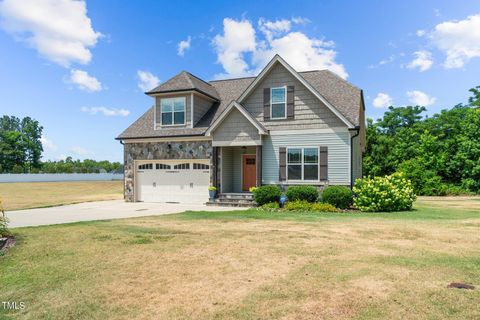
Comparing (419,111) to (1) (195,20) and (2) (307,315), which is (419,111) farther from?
(2) (307,315)

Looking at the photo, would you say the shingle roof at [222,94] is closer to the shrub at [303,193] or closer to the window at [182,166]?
the window at [182,166]

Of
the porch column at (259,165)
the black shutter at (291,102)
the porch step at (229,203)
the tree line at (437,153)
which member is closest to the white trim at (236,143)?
the porch column at (259,165)

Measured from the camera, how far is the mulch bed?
8.10 meters

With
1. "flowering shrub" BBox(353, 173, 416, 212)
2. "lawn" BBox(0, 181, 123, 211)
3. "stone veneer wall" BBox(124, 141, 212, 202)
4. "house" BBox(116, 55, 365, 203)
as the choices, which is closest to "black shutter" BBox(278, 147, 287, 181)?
"house" BBox(116, 55, 365, 203)

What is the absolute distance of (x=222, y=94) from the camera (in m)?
23.2

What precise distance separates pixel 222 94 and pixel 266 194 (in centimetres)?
870

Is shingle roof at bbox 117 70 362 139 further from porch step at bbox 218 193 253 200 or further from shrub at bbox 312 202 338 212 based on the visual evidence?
shrub at bbox 312 202 338 212

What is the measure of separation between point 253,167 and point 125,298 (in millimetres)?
15529

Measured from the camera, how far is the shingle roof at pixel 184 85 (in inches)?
811

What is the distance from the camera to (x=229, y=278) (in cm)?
591

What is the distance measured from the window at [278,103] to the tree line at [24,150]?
70.6 m

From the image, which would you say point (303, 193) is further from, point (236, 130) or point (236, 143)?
point (236, 130)

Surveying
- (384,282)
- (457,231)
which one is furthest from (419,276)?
(457,231)

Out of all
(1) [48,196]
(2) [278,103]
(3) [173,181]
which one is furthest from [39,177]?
(2) [278,103]
